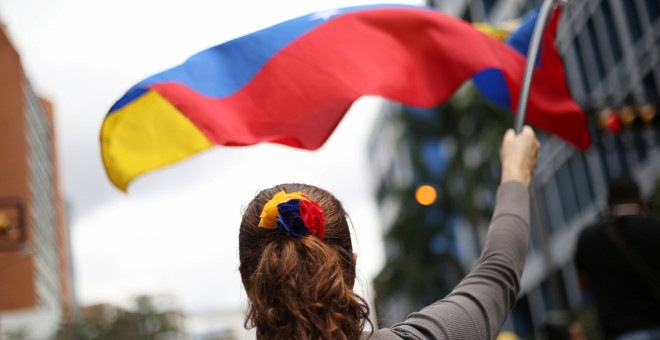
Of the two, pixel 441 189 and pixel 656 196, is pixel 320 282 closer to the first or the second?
pixel 656 196

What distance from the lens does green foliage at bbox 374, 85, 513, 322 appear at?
40.7 metres

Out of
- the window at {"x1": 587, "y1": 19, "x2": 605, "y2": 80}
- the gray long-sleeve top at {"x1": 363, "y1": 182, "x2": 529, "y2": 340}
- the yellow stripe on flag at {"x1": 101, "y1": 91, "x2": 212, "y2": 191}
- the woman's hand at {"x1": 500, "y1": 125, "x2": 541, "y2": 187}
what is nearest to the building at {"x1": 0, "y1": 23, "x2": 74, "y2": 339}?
the yellow stripe on flag at {"x1": 101, "y1": 91, "x2": 212, "y2": 191}

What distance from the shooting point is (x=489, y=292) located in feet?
10.2

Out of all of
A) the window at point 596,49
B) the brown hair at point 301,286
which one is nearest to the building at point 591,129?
the window at point 596,49

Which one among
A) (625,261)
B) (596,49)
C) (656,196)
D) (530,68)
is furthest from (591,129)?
(530,68)

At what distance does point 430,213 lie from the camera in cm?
4478

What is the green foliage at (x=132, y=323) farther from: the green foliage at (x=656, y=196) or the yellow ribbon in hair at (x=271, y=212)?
the yellow ribbon in hair at (x=271, y=212)

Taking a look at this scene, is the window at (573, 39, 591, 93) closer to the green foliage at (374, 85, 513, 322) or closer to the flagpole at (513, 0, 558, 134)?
the green foliage at (374, 85, 513, 322)

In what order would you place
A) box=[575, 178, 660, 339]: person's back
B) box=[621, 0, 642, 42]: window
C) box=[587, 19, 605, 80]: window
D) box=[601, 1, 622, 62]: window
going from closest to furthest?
box=[575, 178, 660, 339]: person's back → box=[621, 0, 642, 42]: window → box=[601, 1, 622, 62]: window → box=[587, 19, 605, 80]: window

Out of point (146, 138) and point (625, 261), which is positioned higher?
point (146, 138)

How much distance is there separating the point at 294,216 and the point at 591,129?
72.7ft

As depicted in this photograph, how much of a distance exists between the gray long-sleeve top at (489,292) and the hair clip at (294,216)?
0.99ft

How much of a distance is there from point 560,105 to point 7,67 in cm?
3122

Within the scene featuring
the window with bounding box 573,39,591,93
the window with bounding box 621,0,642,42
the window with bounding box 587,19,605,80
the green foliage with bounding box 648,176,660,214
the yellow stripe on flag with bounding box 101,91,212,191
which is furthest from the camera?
the window with bounding box 573,39,591,93
